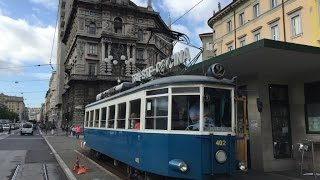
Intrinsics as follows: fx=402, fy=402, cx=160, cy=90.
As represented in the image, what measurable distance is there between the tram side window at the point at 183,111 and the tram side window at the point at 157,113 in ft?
0.71

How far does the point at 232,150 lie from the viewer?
29.4 ft

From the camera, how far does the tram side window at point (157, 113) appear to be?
9117mm

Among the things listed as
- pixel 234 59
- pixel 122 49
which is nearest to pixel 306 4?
pixel 234 59

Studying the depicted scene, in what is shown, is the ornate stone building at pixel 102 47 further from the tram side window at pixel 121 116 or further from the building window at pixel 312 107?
the tram side window at pixel 121 116

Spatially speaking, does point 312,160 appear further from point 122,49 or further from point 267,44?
point 122,49

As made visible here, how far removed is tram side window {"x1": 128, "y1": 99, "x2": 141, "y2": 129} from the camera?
1018cm

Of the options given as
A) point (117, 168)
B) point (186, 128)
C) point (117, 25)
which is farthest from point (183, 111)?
point (117, 25)

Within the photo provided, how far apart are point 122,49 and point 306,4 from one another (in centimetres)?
4291

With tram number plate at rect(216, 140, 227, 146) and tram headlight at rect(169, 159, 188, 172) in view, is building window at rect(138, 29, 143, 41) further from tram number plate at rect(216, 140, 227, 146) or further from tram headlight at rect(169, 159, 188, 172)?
tram headlight at rect(169, 159, 188, 172)

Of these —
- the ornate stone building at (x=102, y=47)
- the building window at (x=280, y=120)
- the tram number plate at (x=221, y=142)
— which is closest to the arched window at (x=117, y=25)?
the ornate stone building at (x=102, y=47)

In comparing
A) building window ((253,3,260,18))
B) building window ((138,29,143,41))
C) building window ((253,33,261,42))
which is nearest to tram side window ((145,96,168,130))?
building window ((253,33,261,42))

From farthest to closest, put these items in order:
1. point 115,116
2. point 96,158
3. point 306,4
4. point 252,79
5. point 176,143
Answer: point 306,4, point 96,158, point 252,79, point 115,116, point 176,143

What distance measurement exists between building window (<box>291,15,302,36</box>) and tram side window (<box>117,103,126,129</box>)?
23.8 metres

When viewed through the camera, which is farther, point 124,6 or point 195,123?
point 124,6
